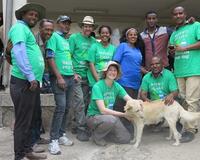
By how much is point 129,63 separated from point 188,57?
85 centimetres

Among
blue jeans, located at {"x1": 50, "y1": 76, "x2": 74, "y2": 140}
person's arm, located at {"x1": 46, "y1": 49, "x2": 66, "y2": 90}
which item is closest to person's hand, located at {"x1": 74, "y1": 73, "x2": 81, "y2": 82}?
blue jeans, located at {"x1": 50, "y1": 76, "x2": 74, "y2": 140}

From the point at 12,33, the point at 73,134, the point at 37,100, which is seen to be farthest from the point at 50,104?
the point at 12,33

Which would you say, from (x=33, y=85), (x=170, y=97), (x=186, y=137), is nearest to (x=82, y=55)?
(x=170, y=97)

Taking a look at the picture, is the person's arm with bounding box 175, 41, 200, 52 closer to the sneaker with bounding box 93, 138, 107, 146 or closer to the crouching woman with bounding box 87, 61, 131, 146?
the crouching woman with bounding box 87, 61, 131, 146

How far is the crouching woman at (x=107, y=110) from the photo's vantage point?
5316 mm

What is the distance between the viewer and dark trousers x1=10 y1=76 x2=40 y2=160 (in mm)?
4371

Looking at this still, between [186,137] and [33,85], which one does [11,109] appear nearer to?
[33,85]

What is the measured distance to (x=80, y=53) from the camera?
229 inches

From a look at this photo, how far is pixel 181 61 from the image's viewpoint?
563cm

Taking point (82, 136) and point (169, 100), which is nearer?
point (169, 100)

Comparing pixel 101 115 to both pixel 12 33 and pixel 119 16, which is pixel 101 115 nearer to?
pixel 12 33

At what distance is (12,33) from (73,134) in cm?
221

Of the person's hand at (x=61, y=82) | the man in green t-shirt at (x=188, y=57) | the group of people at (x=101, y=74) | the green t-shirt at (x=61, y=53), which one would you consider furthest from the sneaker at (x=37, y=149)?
the man in green t-shirt at (x=188, y=57)

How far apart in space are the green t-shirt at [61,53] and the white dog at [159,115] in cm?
104
